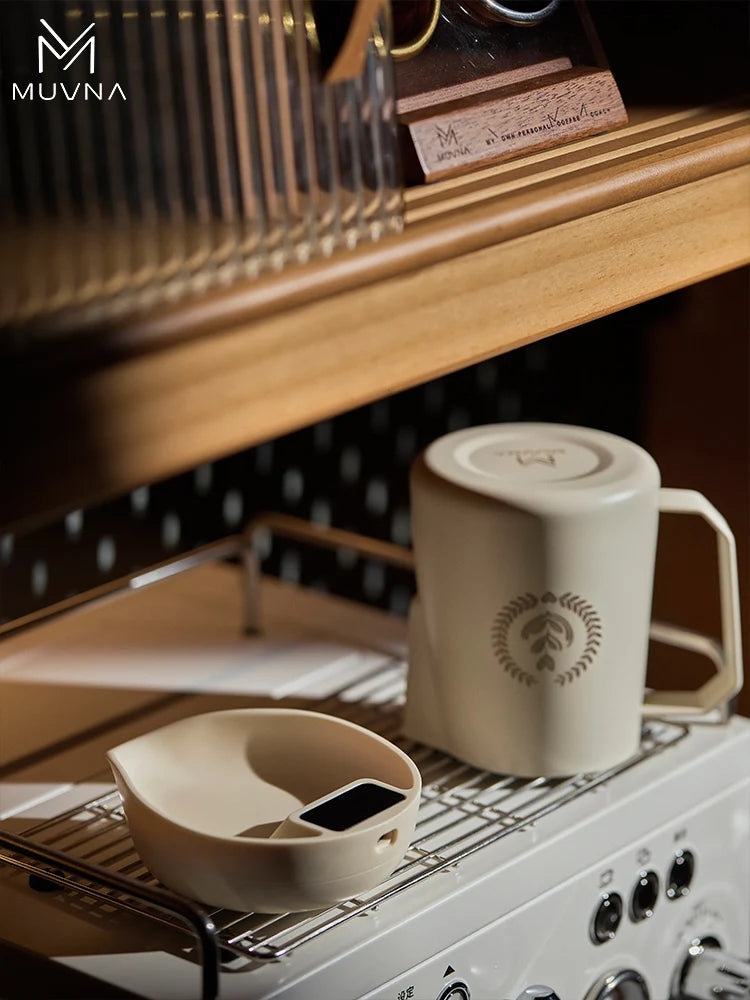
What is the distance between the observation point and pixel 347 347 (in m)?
0.55

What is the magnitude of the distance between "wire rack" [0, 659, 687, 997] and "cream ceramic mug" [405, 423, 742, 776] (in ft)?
0.05

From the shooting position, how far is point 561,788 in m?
0.84

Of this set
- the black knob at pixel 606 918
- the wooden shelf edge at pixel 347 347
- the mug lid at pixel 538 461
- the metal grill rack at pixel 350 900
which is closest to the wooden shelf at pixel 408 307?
the wooden shelf edge at pixel 347 347

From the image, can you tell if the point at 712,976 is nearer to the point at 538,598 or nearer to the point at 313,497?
the point at 538,598

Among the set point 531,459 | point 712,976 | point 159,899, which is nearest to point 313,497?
point 531,459

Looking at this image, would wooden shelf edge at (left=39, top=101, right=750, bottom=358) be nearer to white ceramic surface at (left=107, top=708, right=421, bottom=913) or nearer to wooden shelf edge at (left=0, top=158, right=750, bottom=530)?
wooden shelf edge at (left=0, top=158, right=750, bottom=530)

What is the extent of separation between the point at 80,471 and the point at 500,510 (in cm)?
35

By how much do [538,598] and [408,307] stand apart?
263mm

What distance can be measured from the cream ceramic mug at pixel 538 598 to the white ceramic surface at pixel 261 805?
10 centimetres

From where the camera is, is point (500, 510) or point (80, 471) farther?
point (500, 510)

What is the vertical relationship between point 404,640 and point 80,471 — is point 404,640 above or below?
below

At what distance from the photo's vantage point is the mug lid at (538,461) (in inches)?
31.2

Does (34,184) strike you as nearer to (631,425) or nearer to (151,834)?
(151,834)

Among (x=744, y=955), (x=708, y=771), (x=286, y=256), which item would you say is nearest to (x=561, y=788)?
(x=708, y=771)
